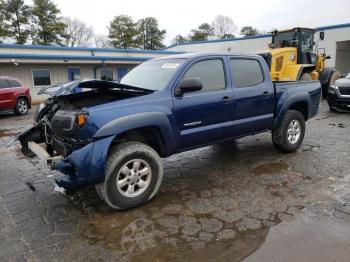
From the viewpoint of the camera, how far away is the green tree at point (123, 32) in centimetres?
5119

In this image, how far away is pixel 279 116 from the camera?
5.83 metres

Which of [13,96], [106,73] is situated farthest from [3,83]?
[106,73]

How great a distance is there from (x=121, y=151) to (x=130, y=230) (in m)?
0.91

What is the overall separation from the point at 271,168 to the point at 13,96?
474 inches

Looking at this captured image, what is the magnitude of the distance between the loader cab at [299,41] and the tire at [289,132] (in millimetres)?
8477

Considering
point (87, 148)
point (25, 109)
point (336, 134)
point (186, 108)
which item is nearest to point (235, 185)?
point (186, 108)

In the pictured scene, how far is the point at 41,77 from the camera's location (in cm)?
2148

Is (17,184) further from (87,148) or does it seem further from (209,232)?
(209,232)

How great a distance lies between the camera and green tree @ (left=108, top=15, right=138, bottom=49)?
51.2 m

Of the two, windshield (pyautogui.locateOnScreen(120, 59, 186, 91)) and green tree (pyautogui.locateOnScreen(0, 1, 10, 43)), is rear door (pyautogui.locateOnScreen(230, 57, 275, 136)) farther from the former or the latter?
green tree (pyautogui.locateOnScreen(0, 1, 10, 43))

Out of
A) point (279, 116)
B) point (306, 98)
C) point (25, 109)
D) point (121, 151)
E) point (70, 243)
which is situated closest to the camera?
point (70, 243)

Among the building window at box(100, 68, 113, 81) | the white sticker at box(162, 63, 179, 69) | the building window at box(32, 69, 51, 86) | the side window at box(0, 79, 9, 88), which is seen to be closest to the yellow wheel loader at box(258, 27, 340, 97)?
the white sticker at box(162, 63, 179, 69)

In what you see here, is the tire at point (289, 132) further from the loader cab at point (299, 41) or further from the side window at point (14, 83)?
the side window at point (14, 83)

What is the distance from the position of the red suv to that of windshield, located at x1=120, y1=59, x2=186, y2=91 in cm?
1019
